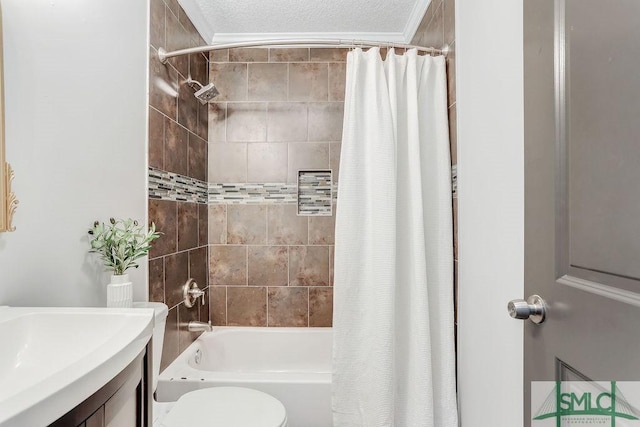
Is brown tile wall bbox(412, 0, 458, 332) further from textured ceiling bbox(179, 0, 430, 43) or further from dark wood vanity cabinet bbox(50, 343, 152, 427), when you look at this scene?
dark wood vanity cabinet bbox(50, 343, 152, 427)

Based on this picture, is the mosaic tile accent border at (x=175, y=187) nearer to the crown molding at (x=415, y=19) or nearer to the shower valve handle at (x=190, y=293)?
the shower valve handle at (x=190, y=293)

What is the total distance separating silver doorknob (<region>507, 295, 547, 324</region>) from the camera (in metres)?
0.75

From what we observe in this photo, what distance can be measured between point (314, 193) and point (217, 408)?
1.47 metres

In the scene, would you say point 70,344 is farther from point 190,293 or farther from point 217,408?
point 190,293

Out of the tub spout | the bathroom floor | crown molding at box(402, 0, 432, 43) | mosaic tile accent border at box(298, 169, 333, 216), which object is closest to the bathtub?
the tub spout

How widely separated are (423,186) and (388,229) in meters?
0.29

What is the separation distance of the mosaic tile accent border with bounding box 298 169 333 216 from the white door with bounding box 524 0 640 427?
166 cm

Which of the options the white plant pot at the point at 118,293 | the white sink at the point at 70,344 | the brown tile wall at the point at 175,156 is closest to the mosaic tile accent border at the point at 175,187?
the brown tile wall at the point at 175,156

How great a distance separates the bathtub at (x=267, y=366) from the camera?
5.12 feet

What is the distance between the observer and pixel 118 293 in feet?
3.80

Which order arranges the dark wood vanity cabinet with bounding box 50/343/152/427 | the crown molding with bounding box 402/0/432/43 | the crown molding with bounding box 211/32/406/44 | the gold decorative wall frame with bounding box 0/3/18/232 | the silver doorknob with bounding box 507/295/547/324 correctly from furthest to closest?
the crown molding with bounding box 211/32/406/44 < the crown molding with bounding box 402/0/432/43 < the gold decorative wall frame with bounding box 0/3/18/232 < the silver doorknob with bounding box 507/295/547/324 < the dark wood vanity cabinet with bounding box 50/343/152/427

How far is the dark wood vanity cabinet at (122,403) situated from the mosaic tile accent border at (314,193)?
1.67 meters

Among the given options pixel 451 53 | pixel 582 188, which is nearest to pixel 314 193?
pixel 451 53

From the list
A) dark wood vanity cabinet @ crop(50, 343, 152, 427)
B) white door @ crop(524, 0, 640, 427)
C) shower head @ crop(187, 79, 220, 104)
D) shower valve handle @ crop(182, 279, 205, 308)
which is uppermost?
shower head @ crop(187, 79, 220, 104)
